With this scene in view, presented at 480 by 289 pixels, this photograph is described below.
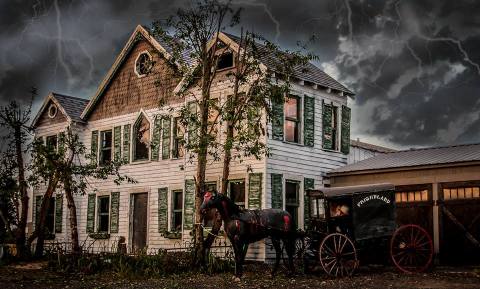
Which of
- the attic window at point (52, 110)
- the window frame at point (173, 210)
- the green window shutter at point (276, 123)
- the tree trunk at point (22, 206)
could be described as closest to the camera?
the green window shutter at point (276, 123)

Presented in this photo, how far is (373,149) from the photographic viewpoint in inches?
962

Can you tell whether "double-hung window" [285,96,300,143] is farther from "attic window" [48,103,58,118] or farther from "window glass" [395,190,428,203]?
"attic window" [48,103,58,118]

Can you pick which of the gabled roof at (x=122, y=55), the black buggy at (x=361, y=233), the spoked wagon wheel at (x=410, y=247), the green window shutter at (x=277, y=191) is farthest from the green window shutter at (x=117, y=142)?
the spoked wagon wheel at (x=410, y=247)

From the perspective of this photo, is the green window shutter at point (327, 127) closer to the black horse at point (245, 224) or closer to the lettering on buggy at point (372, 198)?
the black horse at point (245, 224)

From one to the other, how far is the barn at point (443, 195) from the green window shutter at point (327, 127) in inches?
97.3

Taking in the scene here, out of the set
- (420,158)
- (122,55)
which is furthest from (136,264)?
(122,55)

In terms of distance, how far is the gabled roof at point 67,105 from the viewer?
2605cm

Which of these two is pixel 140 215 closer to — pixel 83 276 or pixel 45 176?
pixel 45 176

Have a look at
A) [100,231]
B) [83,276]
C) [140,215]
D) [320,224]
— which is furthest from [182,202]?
[320,224]

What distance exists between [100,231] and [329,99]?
11011mm

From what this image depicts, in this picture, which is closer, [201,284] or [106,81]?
[201,284]

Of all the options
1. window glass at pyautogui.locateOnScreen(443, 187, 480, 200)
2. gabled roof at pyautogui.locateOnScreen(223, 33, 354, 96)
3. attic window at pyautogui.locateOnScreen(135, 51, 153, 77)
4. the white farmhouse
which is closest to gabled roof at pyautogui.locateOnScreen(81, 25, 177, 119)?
the white farmhouse

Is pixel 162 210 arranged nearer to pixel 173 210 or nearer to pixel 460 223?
pixel 173 210

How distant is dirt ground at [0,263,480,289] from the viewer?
12.1m
